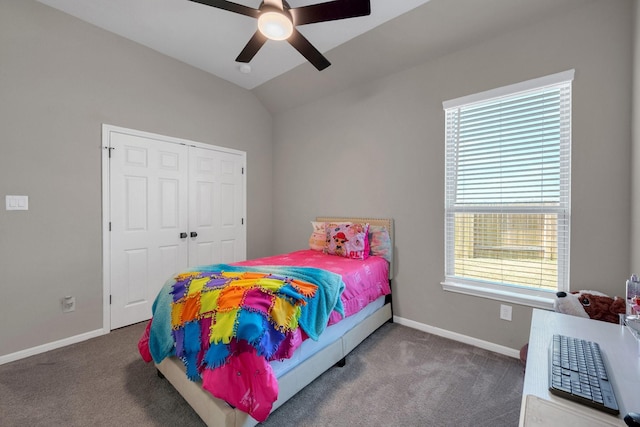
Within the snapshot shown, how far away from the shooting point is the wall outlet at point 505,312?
7.43 feet

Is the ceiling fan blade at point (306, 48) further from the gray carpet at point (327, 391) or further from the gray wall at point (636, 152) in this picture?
the gray carpet at point (327, 391)

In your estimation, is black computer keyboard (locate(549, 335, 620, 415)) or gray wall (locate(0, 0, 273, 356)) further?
gray wall (locate(0, 0, 273, 356))

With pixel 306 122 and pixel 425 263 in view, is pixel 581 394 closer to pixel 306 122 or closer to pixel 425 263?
pixel 425 263

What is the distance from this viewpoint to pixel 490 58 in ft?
7.72

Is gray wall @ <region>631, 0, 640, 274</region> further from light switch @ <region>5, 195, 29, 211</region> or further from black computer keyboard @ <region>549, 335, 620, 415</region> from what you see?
light switch @ <region>5, 195, 29, 211</region>

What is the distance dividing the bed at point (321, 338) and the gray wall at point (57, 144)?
4.59 feet

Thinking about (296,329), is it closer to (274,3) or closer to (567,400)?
(567,400)

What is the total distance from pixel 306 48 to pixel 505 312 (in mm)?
2730

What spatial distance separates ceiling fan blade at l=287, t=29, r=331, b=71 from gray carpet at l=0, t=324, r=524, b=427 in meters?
2.48

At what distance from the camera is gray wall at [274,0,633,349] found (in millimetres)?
1876

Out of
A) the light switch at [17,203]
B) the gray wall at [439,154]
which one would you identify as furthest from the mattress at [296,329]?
the light switch at [17,203]

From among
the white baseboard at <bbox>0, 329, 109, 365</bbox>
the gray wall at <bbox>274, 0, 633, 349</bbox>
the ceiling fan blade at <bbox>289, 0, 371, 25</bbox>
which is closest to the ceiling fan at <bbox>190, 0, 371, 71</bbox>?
the ceiling fan blade at <bbox>289, 0, 371, 25</bbox>

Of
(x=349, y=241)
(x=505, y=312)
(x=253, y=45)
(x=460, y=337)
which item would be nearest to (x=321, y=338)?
(x=349, y=241)

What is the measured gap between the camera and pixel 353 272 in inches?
90.7
